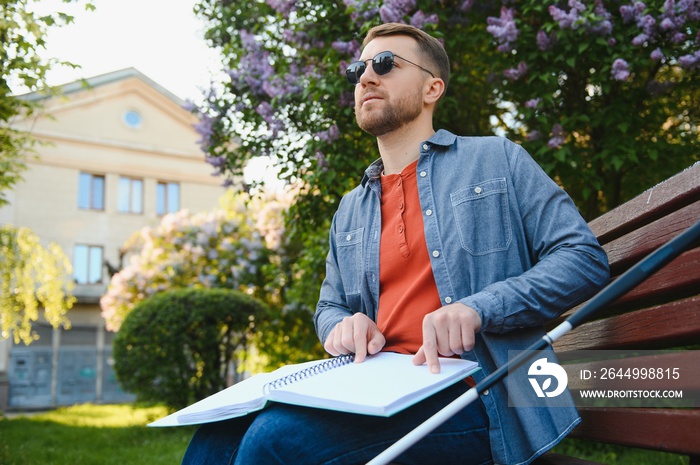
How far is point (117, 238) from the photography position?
2755cm

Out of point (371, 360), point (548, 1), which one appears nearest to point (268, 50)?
point (548, 1)

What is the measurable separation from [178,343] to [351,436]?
29.1 feet

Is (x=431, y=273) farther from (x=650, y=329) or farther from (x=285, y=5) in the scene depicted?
(x=285, y=5)

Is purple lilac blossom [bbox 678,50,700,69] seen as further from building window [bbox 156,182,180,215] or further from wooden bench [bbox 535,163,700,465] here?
building window [bbox 156,182,180,215]

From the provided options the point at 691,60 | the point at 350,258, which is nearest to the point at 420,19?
the point at 691,60

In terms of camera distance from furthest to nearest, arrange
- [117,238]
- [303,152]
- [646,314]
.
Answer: [117,238] → [303,152] → [646,314]

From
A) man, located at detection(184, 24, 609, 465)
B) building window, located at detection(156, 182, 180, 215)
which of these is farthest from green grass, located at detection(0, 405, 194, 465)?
building window, located at detection(156, 182, 180, 215)

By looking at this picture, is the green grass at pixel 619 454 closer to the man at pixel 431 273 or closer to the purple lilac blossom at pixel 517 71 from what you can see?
the purple lilac blossom at pixel 517 71

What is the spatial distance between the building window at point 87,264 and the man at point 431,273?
87.3 feet

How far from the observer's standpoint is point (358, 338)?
1946mm

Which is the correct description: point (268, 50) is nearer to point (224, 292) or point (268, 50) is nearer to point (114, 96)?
point (224, 292)

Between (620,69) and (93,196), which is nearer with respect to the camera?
(620,69)

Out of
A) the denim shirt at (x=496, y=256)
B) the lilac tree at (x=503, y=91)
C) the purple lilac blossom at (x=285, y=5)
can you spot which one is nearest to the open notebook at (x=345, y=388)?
the denim shirt at (x=496, y=256)

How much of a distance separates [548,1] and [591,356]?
3138 mm
